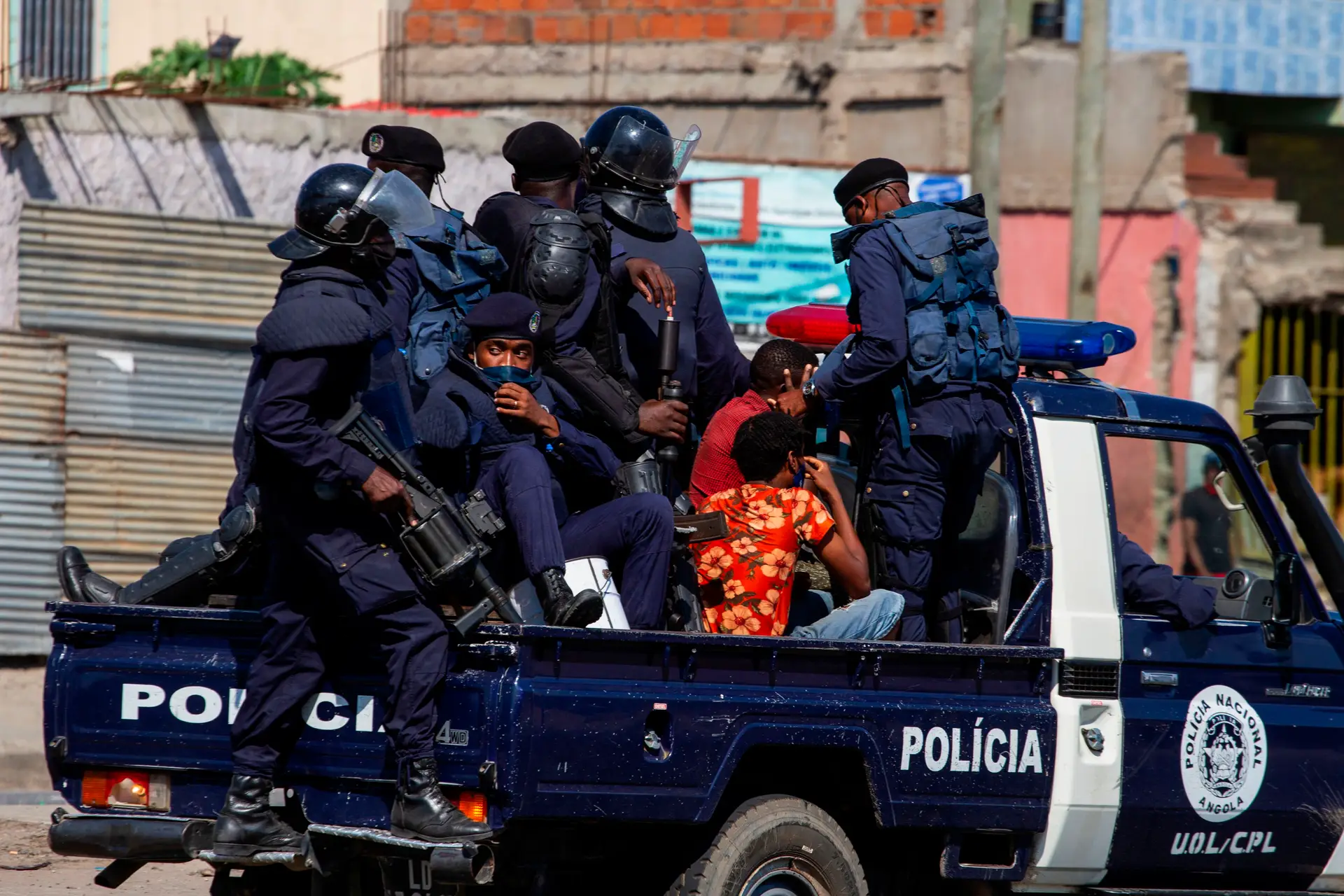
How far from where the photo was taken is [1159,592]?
210 inches

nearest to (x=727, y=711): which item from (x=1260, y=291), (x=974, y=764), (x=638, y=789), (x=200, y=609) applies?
(x=638, y=789)

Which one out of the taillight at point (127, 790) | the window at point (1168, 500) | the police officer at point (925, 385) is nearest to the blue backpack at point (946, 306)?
the police officer at point (925, 385)

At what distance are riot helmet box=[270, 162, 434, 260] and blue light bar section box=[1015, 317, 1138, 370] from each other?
6.95 ft

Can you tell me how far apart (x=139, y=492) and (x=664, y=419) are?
230 inches

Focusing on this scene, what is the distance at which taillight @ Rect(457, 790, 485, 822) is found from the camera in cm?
438

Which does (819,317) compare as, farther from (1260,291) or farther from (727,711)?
(1260,291)

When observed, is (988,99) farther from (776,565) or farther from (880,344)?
(776,565)

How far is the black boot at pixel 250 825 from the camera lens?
14.6 ft

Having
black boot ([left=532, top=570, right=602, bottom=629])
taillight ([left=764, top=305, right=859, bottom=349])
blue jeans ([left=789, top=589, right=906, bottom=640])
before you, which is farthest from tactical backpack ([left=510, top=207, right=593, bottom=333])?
blue jeans ([left=789, top=589, right=906, bottom=640])

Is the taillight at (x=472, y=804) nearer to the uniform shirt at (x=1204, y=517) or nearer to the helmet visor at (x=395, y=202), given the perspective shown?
the helmet visor at (x=395, y=202)

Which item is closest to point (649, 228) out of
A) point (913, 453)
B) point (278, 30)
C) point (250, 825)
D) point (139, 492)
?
point (913, 453)

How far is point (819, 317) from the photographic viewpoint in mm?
6324

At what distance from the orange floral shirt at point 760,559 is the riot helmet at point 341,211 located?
1.31 metres

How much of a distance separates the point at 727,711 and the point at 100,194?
713cm
